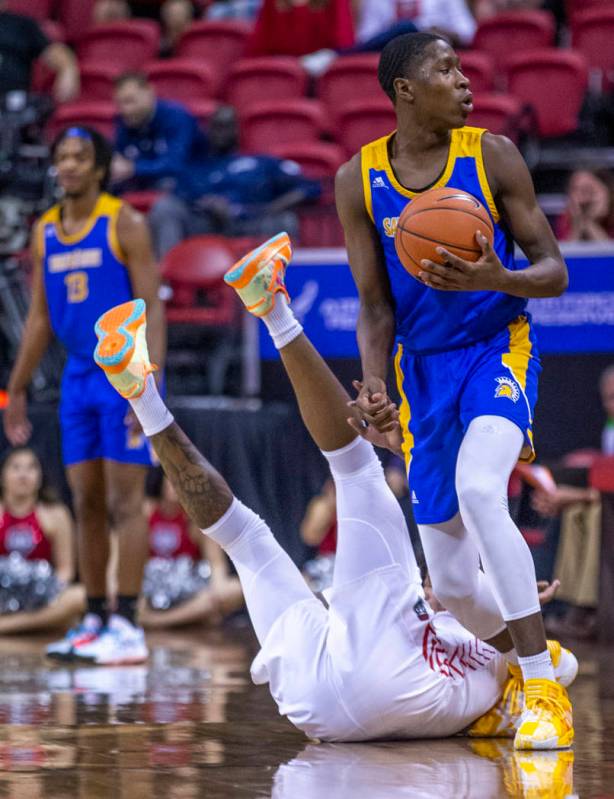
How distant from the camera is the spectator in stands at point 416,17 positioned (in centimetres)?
1086

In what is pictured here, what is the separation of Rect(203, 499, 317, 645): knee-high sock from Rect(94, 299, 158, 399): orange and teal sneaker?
46cm

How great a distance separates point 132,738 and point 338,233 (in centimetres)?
541

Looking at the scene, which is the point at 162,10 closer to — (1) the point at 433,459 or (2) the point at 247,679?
(2) the point at 247,679

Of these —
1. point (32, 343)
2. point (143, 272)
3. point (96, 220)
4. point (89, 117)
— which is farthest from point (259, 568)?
point (89, 117)

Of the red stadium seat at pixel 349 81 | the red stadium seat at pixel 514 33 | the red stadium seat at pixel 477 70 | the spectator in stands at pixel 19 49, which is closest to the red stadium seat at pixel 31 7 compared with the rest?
the spectator in stands at pixel 19 49

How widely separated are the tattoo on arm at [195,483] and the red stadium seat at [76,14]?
9401 mm

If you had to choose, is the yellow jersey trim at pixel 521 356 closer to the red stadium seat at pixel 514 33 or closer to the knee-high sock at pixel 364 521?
the knee-high sock at pixel 364 521

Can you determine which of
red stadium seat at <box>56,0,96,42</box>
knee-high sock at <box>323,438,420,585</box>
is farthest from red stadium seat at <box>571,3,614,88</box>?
knee-high sock at <box>323,438,420,585</box>

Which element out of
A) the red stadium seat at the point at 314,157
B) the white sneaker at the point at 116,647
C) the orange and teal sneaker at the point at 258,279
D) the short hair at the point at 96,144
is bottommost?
the white sneaker at the point at 116,647

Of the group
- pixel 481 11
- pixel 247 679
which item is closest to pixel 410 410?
pixel 247 679

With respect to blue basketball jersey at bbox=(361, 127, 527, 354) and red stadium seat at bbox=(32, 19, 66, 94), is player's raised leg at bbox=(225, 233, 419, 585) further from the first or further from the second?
red stadium seat at bbox=(32, 19, 66, 94)

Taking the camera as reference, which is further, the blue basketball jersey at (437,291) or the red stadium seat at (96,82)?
the red stadium seat at (96,82)

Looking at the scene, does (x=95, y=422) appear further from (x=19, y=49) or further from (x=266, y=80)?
(x=266, y=80)

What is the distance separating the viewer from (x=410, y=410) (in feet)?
12.4
